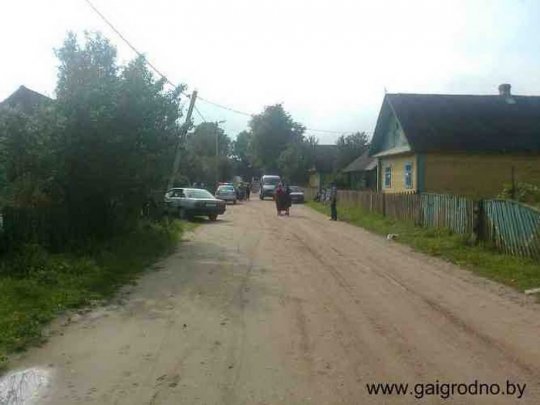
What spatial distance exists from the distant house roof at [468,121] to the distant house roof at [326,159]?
3623 cm

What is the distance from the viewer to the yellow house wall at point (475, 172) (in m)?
28.5

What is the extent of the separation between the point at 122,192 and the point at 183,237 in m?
4.20

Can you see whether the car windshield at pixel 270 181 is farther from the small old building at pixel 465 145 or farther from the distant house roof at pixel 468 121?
the small old building at pixel 465 145

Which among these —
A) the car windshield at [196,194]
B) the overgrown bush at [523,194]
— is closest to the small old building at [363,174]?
the car windshield at [196,194]

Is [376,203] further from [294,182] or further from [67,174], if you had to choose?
[294,182]

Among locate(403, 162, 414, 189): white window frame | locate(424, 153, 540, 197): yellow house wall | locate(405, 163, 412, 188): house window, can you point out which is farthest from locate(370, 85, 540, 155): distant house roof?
locate(405, 163, 412, 188): house window

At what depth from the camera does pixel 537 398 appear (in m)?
4.67

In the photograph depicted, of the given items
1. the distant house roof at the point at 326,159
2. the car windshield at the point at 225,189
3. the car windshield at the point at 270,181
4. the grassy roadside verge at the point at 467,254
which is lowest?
the grassy roadside verge at the point at 467,254

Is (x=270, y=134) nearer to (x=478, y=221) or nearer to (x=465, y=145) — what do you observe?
(x=465, y=145)

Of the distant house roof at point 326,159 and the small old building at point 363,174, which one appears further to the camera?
the distant house roof at point 326,159

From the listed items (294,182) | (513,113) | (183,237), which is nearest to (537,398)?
(183,237)

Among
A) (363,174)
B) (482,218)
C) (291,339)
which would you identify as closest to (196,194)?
(482,218)

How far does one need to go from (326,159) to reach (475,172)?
42371 mm

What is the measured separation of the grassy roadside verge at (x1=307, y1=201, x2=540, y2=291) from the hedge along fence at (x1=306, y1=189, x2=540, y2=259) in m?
0.28
